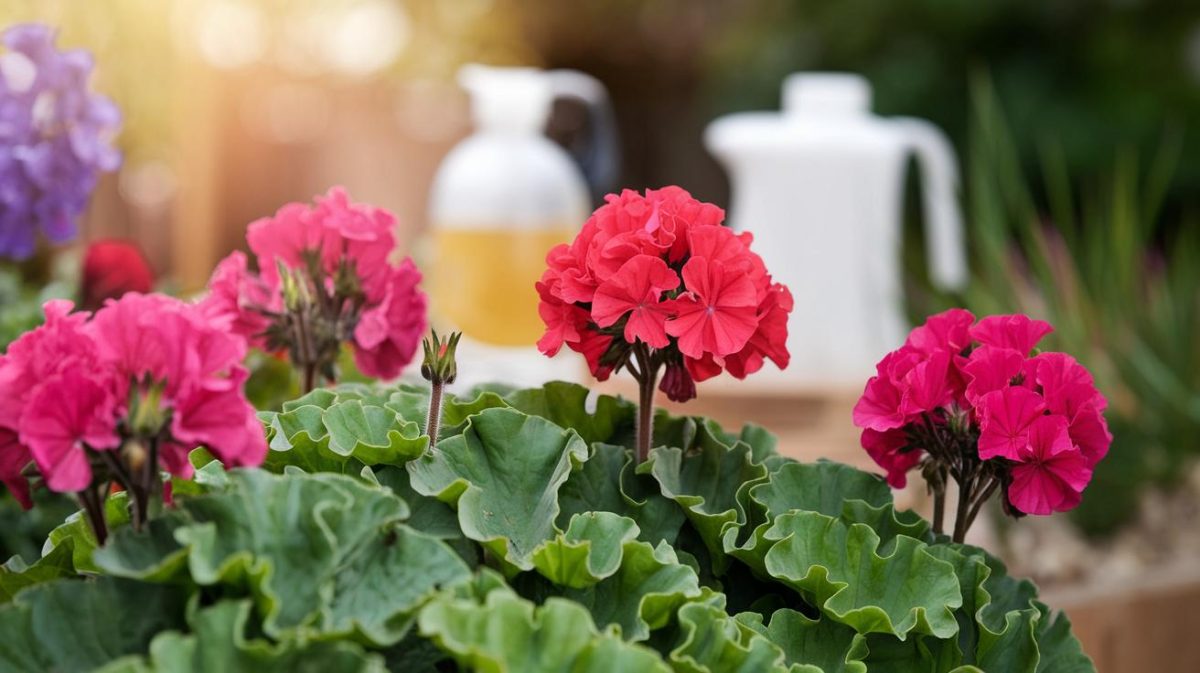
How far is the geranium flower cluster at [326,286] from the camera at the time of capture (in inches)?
37.4

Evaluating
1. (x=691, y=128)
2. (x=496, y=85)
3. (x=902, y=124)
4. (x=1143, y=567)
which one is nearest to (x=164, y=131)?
(x=496, y=85)

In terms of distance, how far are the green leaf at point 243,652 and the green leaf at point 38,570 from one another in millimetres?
212

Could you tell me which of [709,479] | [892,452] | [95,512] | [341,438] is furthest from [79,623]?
[892,452]

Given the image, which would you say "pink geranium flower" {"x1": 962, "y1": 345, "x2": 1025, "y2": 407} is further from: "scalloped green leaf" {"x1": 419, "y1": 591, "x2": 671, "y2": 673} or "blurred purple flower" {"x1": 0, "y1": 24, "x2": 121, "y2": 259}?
"blurred purple flower" {"x1": 0, "y1": 24, "x2": 121, "y2": 259}

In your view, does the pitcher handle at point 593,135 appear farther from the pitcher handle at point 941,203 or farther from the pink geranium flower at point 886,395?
the pink geranium flower at point 886,395

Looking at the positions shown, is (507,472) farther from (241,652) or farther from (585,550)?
(241,652)

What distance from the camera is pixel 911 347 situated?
82cm

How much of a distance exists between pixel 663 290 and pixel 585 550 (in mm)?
Answer: 167

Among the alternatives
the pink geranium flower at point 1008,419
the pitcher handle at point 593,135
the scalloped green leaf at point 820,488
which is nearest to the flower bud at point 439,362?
the scalloped green leaf at point 820,488

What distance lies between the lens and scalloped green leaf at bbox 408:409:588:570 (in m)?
0.73

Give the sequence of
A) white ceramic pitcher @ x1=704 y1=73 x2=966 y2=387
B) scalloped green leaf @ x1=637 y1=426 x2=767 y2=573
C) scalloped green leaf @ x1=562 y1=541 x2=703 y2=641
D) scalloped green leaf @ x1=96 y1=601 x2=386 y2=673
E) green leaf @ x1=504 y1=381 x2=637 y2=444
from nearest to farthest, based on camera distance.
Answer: scalloped green leaf @ x1=96 y1=601 x2=386 y2=673
scalloped green leaf @ x1=562 y1=541 x2=703 y2=641
scalloped green leaf @ x1=637 y1=426 x2=767 y2=573
green leaf @ x1=504 y1=381 x2=637 y2=444
white ceramic pitcher @ x1=704 y1=73 x2=966 y2=387

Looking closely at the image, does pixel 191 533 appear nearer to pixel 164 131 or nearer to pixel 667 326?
pixel 667 326

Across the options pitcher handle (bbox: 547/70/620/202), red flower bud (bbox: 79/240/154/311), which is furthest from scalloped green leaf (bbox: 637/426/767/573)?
pitcher handle (bbox: 547/70/620/202)

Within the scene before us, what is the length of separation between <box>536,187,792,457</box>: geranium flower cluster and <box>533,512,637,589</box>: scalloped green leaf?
11 centimetres
